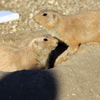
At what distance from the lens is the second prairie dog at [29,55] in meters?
6.46

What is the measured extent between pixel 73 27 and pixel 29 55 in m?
1.57

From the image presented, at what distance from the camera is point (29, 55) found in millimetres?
6578

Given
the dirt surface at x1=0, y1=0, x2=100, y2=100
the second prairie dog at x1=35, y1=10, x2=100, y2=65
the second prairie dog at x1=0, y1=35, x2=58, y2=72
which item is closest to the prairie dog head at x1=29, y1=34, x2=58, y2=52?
the second prairie dog at x1=0, y1=35, x2=58, y2=72

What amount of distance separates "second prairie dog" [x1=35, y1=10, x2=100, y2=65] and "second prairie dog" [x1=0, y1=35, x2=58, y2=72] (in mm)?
409

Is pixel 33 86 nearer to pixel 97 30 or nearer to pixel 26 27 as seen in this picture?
pixel 97 30

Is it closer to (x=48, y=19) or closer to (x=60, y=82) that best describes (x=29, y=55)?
(x=48, y=19)

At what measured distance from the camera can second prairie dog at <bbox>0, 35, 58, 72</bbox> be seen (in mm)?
6458

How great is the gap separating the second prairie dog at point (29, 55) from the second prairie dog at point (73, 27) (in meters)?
0.41

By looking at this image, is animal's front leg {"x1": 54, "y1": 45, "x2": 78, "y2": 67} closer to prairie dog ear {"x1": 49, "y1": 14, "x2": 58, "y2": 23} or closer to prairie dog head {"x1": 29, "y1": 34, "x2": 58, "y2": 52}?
prairie dog head {"x1": 29, "y1": 34, "x2": 58, "y2": 52}

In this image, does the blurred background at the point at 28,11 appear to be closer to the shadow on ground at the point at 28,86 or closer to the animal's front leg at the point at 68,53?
the animal's front leg at the point at 68,53

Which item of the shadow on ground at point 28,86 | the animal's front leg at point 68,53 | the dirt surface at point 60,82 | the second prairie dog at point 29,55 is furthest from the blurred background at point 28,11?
the shadow on ground at point 28,86

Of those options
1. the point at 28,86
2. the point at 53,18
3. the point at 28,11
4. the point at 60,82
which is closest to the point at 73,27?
the point at 53,18

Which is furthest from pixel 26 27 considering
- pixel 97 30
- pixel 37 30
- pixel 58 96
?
pixel 58 96

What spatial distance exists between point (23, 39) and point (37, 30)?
910mm
